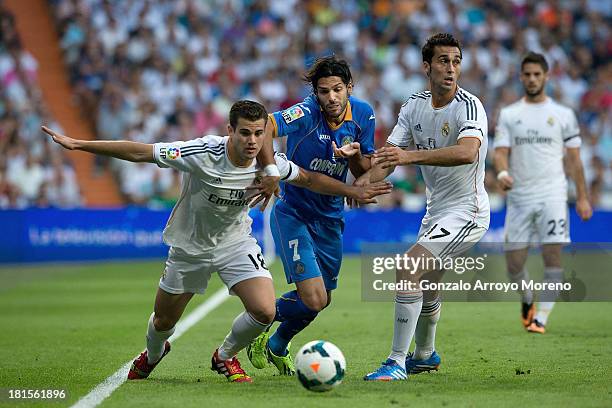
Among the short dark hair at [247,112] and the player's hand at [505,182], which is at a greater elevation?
the short dark hair at [247,112]

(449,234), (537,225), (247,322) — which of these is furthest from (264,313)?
(537,225)

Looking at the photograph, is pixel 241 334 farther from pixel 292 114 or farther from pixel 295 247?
pixel 292 114

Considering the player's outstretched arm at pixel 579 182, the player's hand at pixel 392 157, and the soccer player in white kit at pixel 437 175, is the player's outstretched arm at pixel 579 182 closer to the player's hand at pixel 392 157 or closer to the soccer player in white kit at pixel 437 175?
the soccer player in white kit at pixel 437 175

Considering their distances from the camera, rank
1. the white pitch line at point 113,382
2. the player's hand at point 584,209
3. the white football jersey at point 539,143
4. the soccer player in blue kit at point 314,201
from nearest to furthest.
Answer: the white pitch line at point 113,382, the soccer player in blue kit at point 314,201, the player's hand at point 584,209, the white football jersey at point 539,143

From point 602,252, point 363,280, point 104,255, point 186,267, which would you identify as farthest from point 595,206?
point 186,267

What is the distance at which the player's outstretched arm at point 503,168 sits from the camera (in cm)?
1145

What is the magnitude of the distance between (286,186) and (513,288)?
4455 mm

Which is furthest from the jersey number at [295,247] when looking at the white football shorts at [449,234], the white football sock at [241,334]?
the white football shorts at [449,234]

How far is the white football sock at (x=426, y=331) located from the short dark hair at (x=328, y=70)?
1.88 meters

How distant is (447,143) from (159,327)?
2598 millimetres

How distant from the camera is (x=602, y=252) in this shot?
2092 cm

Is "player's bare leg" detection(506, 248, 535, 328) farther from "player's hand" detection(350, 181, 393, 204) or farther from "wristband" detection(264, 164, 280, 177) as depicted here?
"wristband" detection(264, 164, 280, 177)

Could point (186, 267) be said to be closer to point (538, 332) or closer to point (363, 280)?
point (538, 332)

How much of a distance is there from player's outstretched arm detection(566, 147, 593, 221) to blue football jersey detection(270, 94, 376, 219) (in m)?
3.41
